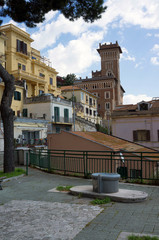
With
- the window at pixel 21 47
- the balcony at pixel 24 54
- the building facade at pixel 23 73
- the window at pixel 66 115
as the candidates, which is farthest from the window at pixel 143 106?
the window at pixel 21 47

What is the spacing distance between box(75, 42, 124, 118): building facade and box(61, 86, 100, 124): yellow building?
A: 15.0 m

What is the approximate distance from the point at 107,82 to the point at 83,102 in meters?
25.5

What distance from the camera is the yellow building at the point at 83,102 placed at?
56.8 meters

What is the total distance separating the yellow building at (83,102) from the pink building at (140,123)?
2485cm

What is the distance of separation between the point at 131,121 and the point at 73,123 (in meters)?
18.1

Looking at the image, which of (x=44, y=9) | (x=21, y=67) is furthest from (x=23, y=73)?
(x=44, y=9)

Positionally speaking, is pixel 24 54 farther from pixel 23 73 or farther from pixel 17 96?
pixel 17 96

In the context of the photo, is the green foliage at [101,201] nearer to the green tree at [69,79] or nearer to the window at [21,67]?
the window at [21,67]

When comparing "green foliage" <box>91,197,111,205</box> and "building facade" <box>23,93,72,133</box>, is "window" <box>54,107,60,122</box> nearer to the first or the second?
"building facade" <box>23,93,72,133</box>

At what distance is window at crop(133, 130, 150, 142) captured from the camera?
94.4 ft

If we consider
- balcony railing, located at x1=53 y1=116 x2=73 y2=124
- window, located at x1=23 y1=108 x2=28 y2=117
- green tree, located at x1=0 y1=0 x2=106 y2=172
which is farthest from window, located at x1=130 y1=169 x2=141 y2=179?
window, located at x1=23 y1=108 x2=28 y2=117

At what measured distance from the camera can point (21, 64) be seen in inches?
1757

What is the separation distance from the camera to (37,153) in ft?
49.0

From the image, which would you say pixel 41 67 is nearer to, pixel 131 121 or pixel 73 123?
pixel 73 123
